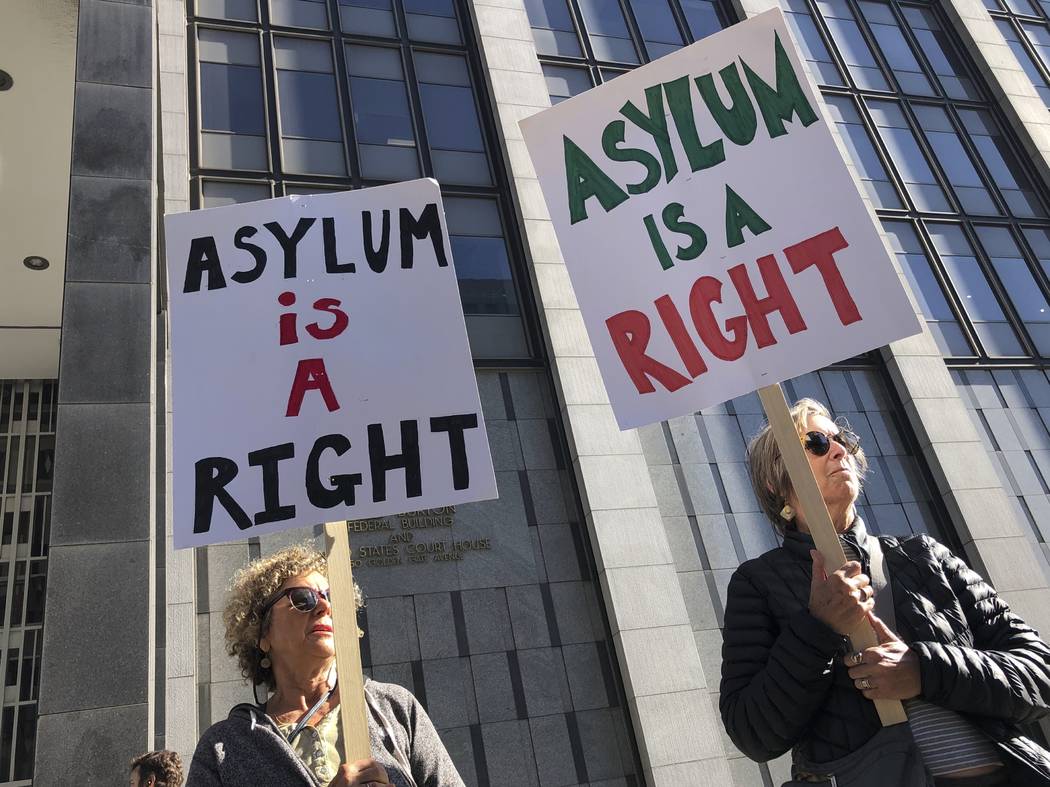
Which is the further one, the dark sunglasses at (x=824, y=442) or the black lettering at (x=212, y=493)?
the black lettering at (x=212, y=493)

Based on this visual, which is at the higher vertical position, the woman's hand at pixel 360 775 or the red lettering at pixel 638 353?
the red lettering at pixel 638 353

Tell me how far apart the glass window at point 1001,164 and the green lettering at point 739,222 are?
1448 centimetres

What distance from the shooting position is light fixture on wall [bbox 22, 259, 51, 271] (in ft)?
50.2

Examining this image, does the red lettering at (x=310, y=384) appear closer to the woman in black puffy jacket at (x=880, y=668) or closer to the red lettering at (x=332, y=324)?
the red lettering at (x=332, y=324)

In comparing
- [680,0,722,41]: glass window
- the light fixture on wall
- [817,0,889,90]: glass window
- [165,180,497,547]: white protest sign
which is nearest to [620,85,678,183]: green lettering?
[165,180,497,547]: white protest sign

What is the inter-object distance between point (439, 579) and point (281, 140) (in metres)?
6.58

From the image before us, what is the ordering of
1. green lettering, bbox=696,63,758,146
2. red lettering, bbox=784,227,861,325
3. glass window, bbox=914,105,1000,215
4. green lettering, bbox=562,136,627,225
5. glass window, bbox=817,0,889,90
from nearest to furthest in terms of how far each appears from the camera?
red lettering, bbox=784,227,861,325 → green lettering, bbox=696,63,758,146 → green lettering, bbox=562,136,627,225 → glass window, bbox=914,105,1000,215 → glass window, bbox=817,0,889,90

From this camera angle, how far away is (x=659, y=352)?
363 centimetres

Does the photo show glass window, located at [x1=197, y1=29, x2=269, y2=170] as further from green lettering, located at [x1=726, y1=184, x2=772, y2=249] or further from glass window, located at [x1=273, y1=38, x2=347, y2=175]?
green lettering, located at [x1=726, y1=184, x2=772, y2=249]

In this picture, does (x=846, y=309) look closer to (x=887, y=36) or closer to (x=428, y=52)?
(x=428, y=52)

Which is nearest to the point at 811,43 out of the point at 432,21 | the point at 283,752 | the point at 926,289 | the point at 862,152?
the point at 862,152

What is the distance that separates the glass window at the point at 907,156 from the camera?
1530 cm

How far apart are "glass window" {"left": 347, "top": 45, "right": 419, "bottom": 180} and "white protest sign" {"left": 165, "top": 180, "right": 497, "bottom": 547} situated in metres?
8.77

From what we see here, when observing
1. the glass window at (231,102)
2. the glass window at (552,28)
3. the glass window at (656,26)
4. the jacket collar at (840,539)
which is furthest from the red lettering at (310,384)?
the glass window at (656,26)
